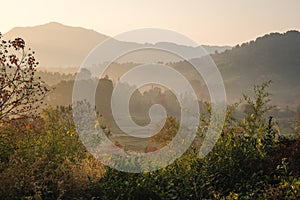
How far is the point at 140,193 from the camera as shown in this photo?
7582mm

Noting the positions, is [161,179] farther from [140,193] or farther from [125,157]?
[125,157]

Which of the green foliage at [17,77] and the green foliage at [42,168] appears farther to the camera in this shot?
the green foliage at [17,77]

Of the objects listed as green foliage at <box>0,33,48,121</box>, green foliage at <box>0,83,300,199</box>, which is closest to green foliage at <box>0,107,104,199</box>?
green foliage at <box>0,83,300,199</box>

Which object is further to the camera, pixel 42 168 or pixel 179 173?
pixel 42 168

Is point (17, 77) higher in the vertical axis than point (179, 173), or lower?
higher

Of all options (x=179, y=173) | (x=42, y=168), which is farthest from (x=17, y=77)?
(x=179, y=173)

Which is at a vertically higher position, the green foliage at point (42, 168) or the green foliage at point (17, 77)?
the green foliage at point (17, 77)

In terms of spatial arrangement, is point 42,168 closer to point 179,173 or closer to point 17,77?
point 17,77

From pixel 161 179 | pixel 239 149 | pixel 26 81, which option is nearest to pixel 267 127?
pixel 239 149

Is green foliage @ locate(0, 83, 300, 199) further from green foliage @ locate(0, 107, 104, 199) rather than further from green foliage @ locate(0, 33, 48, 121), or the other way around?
green foliage @ locate(0, 33, 48, 121)

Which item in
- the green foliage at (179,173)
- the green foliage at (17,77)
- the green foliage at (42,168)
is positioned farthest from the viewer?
the green foliage at (17,77)

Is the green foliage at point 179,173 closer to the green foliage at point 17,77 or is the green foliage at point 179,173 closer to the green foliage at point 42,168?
the green foliage at point 42,168

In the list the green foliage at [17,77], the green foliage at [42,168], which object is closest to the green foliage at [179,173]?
the green foliage at [42,168]

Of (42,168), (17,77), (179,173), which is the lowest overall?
(179,173)
